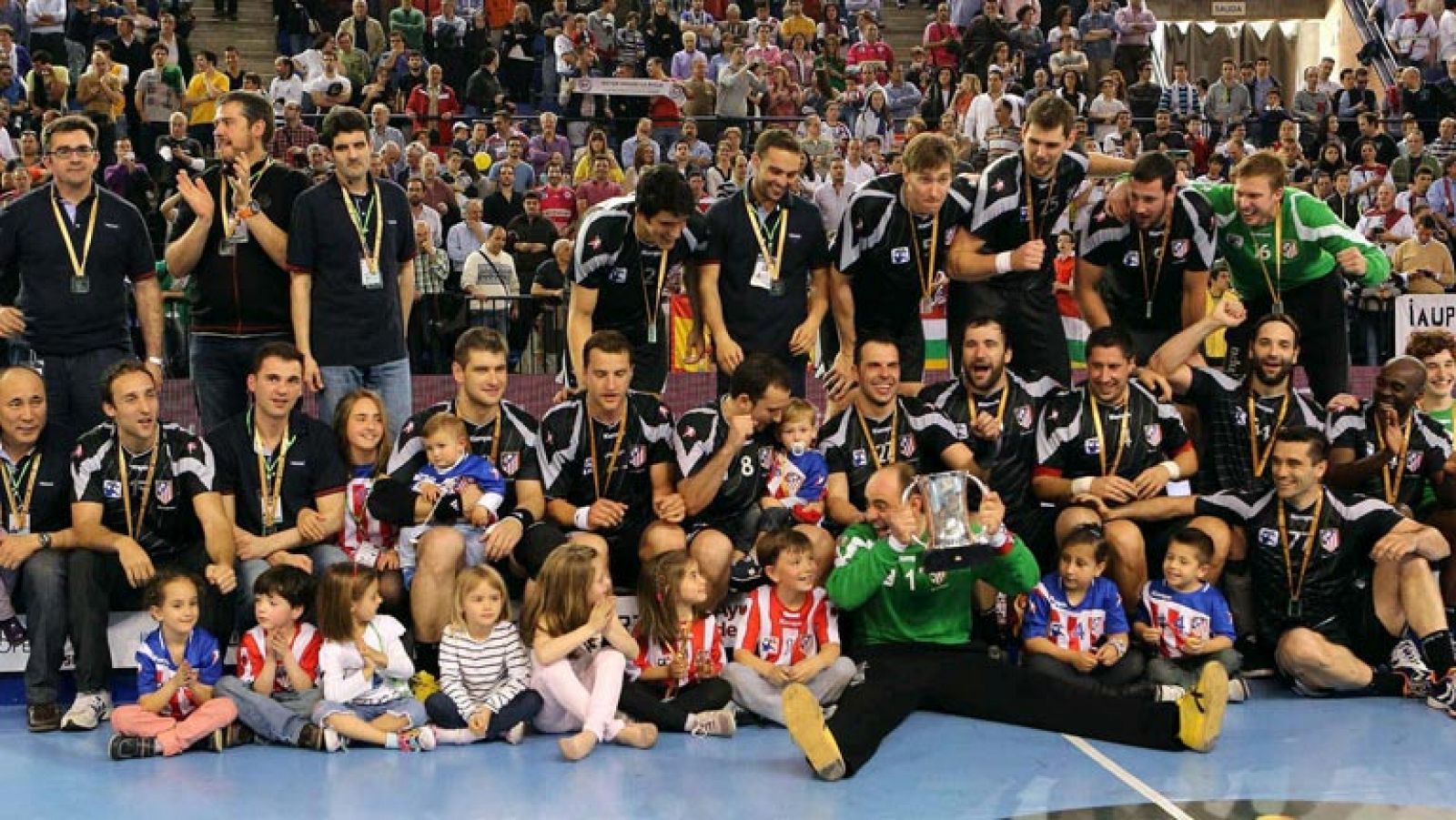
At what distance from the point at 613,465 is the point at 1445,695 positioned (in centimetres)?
357

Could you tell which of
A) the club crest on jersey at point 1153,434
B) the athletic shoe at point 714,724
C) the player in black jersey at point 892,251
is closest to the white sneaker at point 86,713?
the athletic shoe at point 714,724

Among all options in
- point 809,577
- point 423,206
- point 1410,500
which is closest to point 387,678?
point 809,577

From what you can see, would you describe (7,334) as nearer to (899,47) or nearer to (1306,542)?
(1306,542)

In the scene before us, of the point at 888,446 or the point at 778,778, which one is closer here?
the point at 778,778

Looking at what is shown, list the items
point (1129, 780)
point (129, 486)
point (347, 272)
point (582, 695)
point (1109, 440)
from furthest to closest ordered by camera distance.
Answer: point (347, 272) < point (1109, 440) < point (129, 486) < point (582, 695) < point (1129, 780)

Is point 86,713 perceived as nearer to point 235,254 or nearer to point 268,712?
point 268,712

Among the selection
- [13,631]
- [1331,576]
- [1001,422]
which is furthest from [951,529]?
[13,631]

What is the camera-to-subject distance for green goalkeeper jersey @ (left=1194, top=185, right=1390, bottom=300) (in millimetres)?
8062

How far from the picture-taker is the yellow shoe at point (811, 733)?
6.05 m

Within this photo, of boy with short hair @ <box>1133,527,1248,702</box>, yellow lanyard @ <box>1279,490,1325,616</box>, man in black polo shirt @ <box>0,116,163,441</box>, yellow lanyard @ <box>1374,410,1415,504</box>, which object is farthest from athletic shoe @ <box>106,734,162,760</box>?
yellow lanyard @ <box>1374,410,1415,504</box>

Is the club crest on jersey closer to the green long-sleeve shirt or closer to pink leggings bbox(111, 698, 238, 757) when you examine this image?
the green long-sleeve shirt

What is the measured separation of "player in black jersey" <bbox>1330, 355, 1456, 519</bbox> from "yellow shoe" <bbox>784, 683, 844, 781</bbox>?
9.80 ft

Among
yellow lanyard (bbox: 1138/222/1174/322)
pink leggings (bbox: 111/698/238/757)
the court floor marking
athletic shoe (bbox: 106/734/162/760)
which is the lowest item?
the court floor marking

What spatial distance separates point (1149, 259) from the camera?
8148 mm
